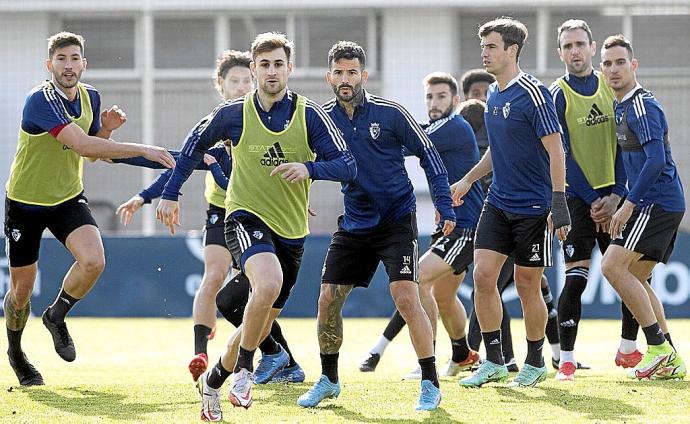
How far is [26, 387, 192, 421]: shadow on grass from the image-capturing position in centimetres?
734

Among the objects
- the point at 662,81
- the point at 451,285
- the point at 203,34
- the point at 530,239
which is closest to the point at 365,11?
the point at 203,34

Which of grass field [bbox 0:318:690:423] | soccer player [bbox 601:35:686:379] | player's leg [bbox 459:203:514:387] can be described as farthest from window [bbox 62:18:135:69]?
player's leg [bbox 459:203:514:387]

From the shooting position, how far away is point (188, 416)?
719 centimetres

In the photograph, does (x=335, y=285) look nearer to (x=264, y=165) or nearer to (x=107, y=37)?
(x=264, y=165)

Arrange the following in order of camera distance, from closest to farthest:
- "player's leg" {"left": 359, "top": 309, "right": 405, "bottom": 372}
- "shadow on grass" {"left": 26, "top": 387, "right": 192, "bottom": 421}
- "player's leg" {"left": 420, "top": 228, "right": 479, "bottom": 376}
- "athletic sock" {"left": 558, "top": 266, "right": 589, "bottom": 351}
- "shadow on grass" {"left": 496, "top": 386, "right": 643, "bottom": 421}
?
1. "shadow on grass" {"left": 496, "top": 386, "right": 643, "bottom": 421}
2. "shadow on grass" {"left": 26, "top": 387, "right": 192, "bottom": 421}
3. "athletic sock" {"left": 558, "top": 266, "right": 589, "bottom": 351}
4. "player's leg" {"left": 420, "top": 228, "right": 479, "bottom": 376}
5. "player's leg" {"left": 359, "top": 309, "right": 405, "bottom": 372}

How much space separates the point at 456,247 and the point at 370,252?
6.11 feet

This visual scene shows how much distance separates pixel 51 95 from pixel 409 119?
2593 millimetres

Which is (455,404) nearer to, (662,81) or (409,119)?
(409,119)

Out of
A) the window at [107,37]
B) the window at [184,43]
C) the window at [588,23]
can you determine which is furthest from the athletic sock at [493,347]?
the window at [107,37]

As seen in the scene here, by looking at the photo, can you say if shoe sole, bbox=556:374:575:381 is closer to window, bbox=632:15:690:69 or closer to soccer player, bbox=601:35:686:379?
soccer player, bbox=601:35:686:379

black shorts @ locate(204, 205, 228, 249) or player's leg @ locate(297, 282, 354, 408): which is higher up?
black shorts @ locate(204, 205, 228, 249)

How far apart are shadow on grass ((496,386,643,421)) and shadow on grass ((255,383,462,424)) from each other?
755 millimetres

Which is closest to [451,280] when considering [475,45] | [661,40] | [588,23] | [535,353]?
[535,353]

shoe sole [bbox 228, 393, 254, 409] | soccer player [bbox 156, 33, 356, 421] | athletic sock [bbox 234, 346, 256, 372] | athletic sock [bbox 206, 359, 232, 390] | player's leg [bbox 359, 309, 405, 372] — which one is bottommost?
player's leg [bbox 359, 309, 405, 372]
